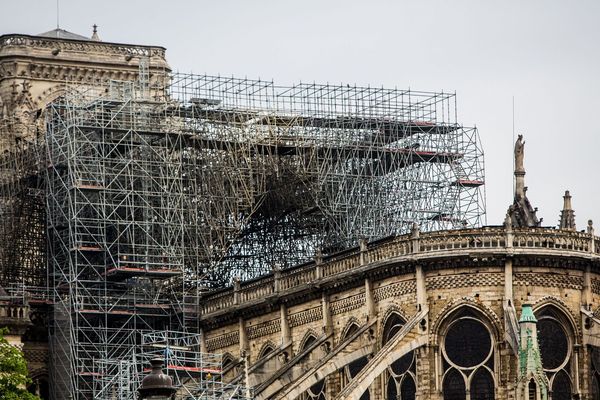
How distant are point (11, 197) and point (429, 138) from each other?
19.0 m

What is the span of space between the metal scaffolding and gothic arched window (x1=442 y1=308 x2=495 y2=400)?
1014 cm

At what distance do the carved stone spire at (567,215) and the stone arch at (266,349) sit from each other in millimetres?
12301

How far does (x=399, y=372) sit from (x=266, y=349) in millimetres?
10331

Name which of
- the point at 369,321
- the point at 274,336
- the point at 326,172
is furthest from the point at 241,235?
the point at 369,321

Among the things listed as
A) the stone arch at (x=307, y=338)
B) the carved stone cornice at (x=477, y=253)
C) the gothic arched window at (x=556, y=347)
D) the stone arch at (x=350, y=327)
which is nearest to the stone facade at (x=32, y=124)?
the stone arch at (x=307, y=338)

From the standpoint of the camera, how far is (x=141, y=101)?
107 metres

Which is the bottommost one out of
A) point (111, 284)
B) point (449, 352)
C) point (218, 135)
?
point (449, 352)

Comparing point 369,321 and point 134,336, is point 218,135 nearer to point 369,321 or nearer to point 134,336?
point 134,336

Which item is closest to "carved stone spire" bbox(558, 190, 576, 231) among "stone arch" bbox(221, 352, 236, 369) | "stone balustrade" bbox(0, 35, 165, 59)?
"stone arch" bbox(221, 352, 236, 369)

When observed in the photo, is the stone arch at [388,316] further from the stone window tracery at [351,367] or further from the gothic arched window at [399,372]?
the stone window tracery at [351,367]

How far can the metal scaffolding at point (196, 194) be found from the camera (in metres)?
103

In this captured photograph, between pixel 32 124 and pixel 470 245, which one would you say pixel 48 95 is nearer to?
pixel 32 124

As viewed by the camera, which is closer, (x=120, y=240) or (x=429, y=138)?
(x=120, y=240)

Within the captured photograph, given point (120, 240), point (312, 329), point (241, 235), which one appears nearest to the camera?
point (312, 329)
